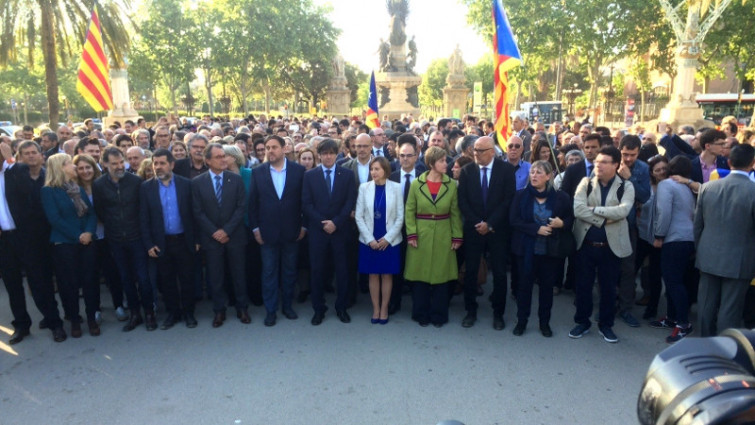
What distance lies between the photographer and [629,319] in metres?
5.46

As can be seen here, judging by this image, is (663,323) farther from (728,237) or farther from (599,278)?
(728,237)

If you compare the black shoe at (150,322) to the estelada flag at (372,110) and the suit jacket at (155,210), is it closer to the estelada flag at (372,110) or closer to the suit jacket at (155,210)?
the suit jacket at (155,210)

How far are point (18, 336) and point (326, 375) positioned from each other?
3.33 meters

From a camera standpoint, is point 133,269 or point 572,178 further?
point 572,178

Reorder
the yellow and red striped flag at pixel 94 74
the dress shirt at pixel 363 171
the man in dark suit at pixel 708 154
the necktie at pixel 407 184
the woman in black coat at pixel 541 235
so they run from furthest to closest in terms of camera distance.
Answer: the yellow and red striped flag at pixel 94 74 → the dress shirt at pixel 363 171 → the man in dark suit at pixel 708 154 → the necktie at pixel 407 184 → the woman in black coat at pixel 541 235

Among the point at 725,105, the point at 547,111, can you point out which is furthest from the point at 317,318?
the point at 725,105

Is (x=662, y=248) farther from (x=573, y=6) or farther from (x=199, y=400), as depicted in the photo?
(x=573, y=6)

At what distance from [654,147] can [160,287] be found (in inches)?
268

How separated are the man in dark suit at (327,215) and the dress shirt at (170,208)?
1.34 m

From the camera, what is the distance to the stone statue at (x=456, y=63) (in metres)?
29.3

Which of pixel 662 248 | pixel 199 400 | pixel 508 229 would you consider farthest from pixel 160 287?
pixel 662 248

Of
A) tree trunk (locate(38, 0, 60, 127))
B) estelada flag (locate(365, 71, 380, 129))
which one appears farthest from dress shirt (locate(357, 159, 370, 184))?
tree trunk (locate(38, 0, 60, 127))

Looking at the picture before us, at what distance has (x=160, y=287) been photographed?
5543 millimetres

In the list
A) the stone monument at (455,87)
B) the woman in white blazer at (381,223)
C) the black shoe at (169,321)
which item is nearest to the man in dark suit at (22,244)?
the black shoe at (169,321)
